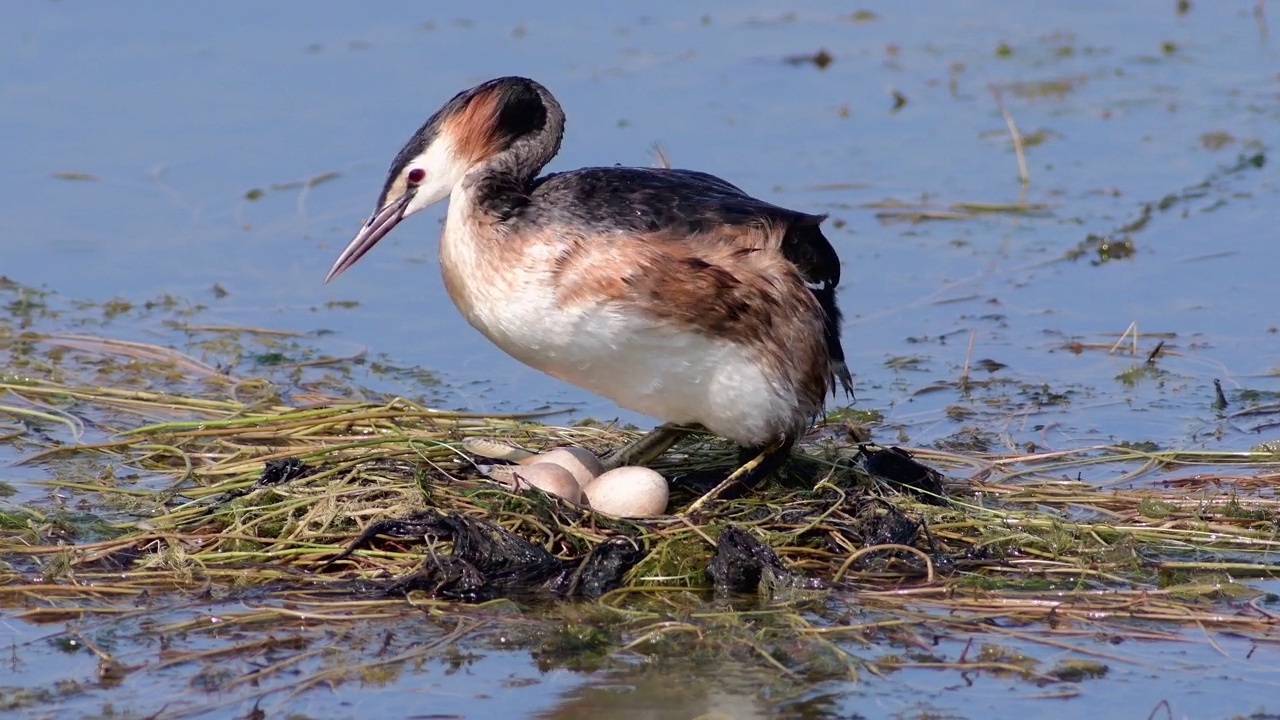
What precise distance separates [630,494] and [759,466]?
66 centimetres

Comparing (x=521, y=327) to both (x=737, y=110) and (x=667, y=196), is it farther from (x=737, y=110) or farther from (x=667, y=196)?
(x=737, y=110)

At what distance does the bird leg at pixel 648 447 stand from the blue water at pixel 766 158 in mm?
1211

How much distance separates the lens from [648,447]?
6.86 m

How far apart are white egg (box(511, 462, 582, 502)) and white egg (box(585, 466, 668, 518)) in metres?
0.08

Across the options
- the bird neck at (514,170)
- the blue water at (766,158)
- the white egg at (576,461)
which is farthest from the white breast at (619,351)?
the blue water at (766,158)

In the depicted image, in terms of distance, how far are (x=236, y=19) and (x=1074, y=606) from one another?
9.16 metres

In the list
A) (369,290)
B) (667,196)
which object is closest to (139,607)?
(667,196)

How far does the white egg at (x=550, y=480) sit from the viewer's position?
612cm

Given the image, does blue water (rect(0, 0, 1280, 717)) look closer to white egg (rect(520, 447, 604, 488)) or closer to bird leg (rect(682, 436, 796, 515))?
bird leg (rect(682, 436, 796, 515))

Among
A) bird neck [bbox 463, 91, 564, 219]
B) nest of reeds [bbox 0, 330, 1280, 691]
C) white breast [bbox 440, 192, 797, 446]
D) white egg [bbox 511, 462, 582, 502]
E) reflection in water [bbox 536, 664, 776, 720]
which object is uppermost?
bird neck [bbox 463, 91, 564, 219]

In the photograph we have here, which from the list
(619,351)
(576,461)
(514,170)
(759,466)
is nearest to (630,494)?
(576,461)

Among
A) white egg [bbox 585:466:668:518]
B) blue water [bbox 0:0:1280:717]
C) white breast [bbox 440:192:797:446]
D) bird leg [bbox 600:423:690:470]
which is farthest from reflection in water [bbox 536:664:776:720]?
blue water [bbox 0:0:1280:717]

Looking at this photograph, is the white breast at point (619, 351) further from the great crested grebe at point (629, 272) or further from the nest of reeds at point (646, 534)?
the nest of reeds at point (646, 534)

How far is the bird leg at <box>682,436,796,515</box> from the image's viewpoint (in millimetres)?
6527
